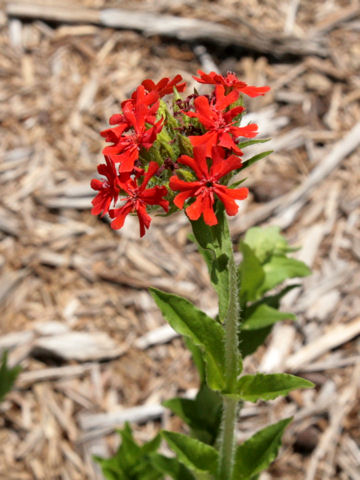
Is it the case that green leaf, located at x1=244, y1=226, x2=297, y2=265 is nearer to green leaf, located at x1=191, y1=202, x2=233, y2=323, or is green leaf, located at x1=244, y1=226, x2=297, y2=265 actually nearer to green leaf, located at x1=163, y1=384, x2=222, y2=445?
green leaf, located at x1=163, y1=384, x2=222, y2=445

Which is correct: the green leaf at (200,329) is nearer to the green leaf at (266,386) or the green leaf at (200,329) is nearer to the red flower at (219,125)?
the green leaf at (266,386)

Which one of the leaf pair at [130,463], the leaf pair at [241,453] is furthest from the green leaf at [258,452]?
the leaf pair at [130,463]

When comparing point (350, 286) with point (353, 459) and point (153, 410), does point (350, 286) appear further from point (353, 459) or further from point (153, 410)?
point (153, 410)

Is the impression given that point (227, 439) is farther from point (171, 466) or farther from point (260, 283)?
point (260, 283)

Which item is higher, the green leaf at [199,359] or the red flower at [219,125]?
the red flower at [219,125]

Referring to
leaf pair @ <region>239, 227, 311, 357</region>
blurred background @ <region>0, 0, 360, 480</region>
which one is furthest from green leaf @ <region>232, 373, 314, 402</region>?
blurred background @ <region>0, 0, 360, 480</region>
